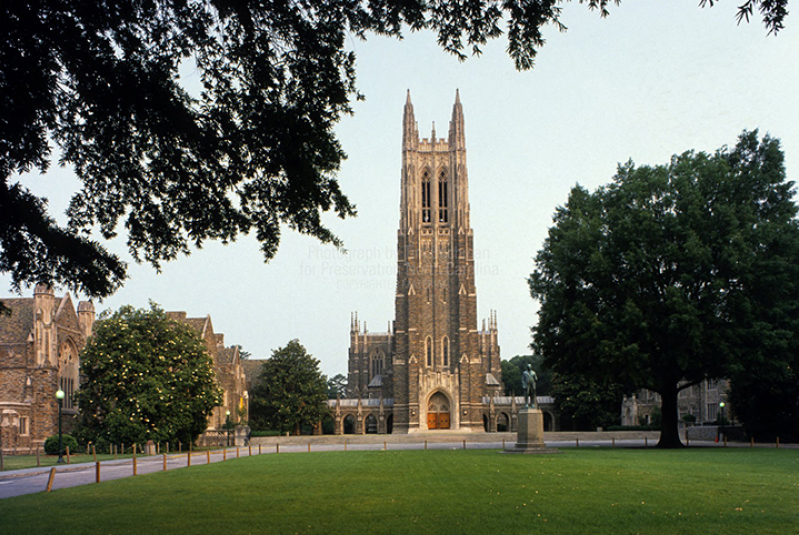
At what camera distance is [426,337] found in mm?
78312

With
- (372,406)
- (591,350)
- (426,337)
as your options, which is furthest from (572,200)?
(372,406)

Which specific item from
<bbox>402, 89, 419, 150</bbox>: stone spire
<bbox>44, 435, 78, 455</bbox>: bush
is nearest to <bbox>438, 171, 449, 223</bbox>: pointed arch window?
<bbox>402, 89, 419, 150</bbox>: stone spire

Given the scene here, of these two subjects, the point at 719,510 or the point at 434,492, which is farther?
the point at 434,492

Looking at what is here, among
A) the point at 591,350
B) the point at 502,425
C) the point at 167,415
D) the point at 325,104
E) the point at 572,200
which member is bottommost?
the point at 502,425

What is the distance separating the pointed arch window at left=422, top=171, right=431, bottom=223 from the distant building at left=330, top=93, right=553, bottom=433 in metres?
0.12

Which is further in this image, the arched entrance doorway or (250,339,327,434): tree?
the arched entrance doorway

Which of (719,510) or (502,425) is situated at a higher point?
(719,510)

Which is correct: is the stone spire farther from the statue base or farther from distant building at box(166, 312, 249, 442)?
the statue base

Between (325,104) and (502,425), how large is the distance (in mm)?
81592

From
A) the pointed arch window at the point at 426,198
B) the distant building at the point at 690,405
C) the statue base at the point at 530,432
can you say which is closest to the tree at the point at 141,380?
the statue base at the point at 530,432

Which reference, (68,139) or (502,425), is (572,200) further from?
(502,425)

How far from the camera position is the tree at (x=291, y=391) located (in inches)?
2729

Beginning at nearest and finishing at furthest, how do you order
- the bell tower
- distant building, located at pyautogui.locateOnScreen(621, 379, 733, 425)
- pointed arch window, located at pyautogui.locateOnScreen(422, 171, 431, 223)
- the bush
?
the bush, distant building, located at pyautogui.locateOnScreen(621, 379, 733, 425), the bell tower, pointed arch window, located at pyautogui.locateOnScreen(422, 171, 431, 223)

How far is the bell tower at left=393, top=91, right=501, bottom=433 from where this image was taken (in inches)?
2982
